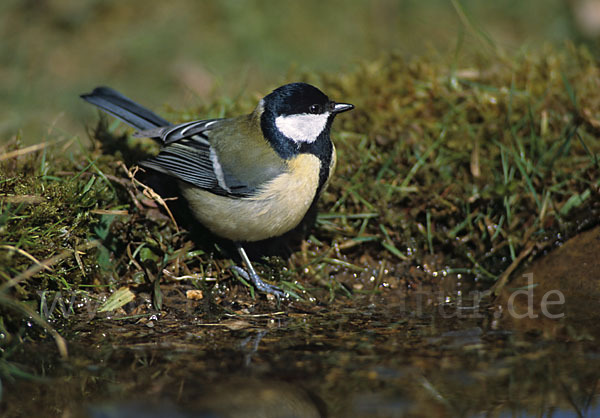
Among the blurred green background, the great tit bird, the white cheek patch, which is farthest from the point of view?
the blurred green background

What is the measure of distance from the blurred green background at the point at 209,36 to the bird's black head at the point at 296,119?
2660 mm

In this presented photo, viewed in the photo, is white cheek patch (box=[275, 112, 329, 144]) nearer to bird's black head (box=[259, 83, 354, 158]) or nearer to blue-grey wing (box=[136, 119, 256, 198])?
bird's black head (box=[259, 83, 354, 158])

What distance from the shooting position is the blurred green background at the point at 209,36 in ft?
20.4

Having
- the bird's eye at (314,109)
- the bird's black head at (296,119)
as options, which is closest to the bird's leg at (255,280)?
the bird's black head at (296,119)

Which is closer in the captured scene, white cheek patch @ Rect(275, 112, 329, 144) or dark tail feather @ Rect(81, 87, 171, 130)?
white cheek patch @ Rect(275, 112, 329, 144)

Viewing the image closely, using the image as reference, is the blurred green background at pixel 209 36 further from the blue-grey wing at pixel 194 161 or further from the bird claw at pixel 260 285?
the bird claw at pixel 260 285

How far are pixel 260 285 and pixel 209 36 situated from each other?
14.2ft

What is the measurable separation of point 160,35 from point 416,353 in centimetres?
531

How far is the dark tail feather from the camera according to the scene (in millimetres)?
3643

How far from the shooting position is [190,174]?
3324mm

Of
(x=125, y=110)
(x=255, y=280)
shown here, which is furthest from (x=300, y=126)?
(x=125, y=110)

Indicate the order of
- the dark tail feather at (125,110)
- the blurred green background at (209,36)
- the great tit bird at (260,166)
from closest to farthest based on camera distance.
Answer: the great tit bird at (260,166), the dark tail feather at (125,110), the blurred green background at (209,36)

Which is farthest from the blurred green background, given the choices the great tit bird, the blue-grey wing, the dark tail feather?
the great tit bird

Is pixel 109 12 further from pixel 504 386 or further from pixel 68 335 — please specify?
pixel 504 386
